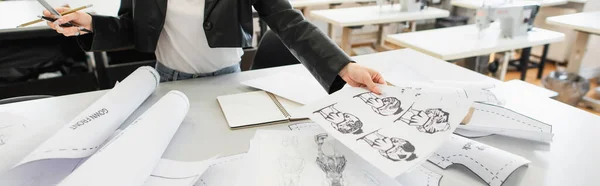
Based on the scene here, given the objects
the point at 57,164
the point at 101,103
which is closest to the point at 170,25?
the point at 101,103

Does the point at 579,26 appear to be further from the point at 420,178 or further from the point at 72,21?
the point at 72,21

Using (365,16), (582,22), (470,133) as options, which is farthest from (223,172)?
(582,22)

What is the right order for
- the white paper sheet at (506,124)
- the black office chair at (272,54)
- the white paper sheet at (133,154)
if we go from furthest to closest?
the black office chair at (272,54) < the white paper sheet at (506,124) < the white paper sheet at (133,154)

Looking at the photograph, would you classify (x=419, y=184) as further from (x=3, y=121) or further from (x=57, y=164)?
(x=3, y=121)

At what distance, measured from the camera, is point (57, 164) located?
66 cm

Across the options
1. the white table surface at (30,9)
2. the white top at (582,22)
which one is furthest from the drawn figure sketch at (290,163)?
the white top at (582,22)

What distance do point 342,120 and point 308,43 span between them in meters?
0.29

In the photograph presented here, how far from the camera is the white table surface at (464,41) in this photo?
2.03 metres

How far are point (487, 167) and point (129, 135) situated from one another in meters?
0.63

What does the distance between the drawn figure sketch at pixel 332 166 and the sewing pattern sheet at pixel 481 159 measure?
0.18 metres

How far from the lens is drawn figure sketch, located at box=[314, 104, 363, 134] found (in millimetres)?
708

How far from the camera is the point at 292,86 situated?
1.10 m

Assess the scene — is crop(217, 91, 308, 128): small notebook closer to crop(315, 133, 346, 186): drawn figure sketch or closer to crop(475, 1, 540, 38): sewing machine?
crop(315, 133, 346, 186): drawn figure sketch

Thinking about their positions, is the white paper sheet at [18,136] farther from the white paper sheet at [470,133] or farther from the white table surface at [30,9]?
the white table surface at [30,9]
